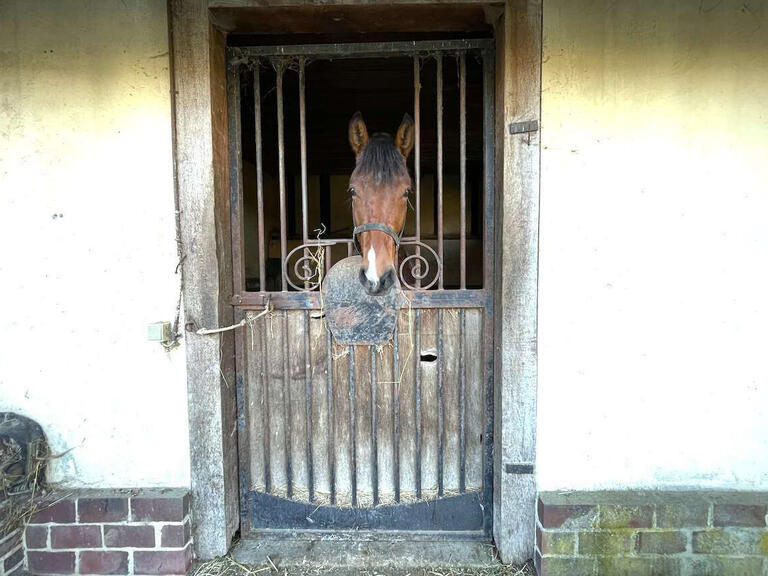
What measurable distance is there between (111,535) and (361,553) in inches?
50.5

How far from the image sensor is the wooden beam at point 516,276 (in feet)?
6.44

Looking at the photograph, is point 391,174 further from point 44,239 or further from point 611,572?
point 611,572

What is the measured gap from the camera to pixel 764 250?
1977 millimetres

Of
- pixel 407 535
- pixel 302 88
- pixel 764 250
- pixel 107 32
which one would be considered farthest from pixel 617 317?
pixel 107 32

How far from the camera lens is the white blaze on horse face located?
1.93 metres

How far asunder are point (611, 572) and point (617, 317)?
125cm

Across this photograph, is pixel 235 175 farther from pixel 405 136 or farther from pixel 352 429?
pixel 352 429

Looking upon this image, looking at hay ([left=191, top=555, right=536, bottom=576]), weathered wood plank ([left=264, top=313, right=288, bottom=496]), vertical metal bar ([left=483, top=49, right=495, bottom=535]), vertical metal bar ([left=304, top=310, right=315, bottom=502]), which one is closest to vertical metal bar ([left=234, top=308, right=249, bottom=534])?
weathered wood plank ([left=264, top=313, right=288, bottom=496])

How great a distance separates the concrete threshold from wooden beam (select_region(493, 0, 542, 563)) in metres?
0.21

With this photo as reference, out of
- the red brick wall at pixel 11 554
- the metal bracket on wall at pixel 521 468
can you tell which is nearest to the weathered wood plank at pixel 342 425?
the metal bracket on wall at pixel 521 468

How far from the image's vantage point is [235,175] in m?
2.27

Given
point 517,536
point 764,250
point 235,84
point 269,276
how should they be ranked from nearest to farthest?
1. point 764,250
2. point 517,536
3. point 235,84
4. point 269,276

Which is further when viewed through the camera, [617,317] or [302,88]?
[302,88]

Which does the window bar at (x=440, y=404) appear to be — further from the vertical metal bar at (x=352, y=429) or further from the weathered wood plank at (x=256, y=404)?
the weathered wood plank at (x=256, y=404)
